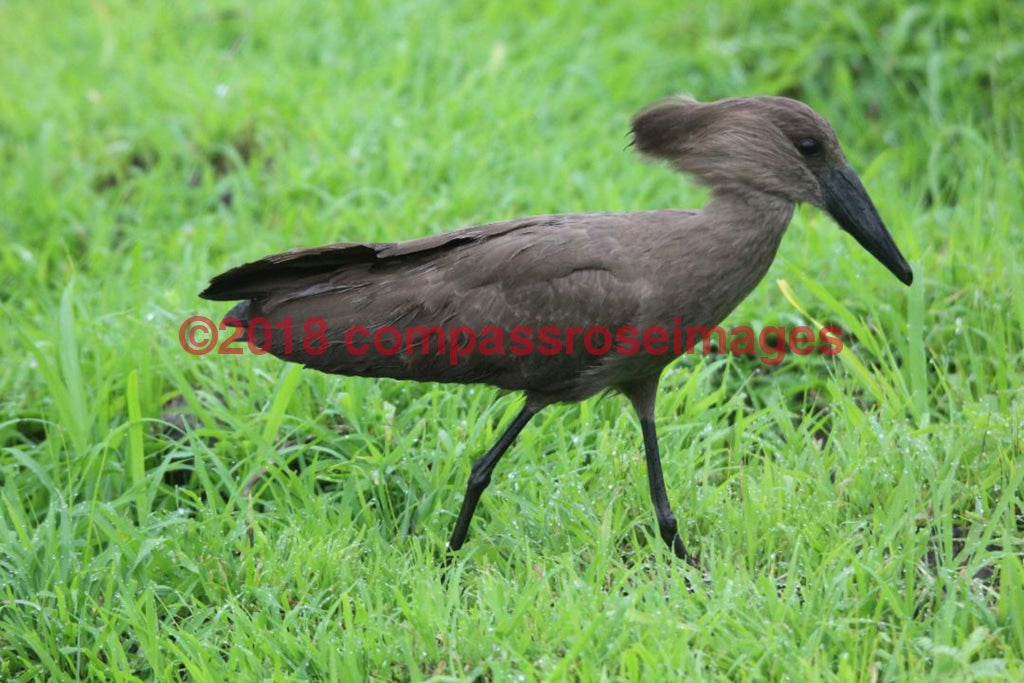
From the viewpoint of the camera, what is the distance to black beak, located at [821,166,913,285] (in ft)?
13.3

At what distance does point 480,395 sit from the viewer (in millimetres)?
4871

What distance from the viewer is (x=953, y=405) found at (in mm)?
4566

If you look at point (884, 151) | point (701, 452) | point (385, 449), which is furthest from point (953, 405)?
point (884, 151)

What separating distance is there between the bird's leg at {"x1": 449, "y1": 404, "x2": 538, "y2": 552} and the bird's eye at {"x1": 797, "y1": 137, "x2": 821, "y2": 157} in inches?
47.1

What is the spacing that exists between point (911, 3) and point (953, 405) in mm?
3319


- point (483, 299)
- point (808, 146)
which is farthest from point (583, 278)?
point (808, 146)

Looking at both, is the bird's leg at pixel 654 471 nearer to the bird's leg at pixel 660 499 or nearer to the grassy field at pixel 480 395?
the bird's leg at pixel 660 499

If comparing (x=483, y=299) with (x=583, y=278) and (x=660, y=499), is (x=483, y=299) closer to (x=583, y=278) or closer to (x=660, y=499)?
(x=583, y=278)

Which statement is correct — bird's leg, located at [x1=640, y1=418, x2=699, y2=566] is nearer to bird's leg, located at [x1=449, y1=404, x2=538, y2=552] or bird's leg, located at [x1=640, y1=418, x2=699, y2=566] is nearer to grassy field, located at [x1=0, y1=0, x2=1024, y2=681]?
grassy field, located at [x1=0, y1=0, x2=1024, y2=681]

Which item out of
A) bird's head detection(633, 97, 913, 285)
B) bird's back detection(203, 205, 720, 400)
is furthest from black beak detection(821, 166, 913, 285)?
bird's back detection(203, 205, 720, 400)

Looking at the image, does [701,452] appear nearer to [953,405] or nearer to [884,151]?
[953,405]

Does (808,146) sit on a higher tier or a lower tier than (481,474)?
higher

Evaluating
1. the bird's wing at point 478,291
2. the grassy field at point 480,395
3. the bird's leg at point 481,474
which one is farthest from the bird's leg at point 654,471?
the bird's leg at point 481,474

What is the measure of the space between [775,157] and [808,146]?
0.38ft
